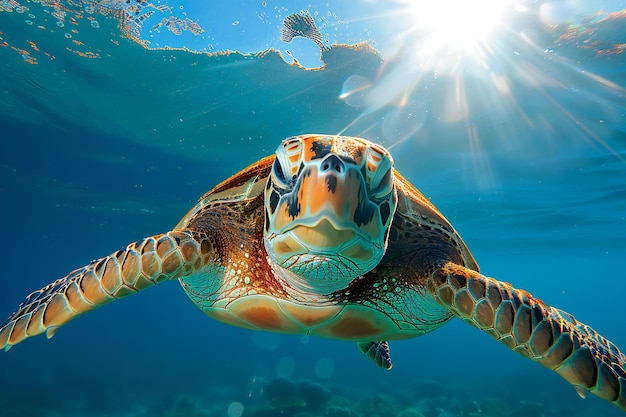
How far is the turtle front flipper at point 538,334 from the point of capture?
1911mm

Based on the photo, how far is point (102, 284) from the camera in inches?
93.3

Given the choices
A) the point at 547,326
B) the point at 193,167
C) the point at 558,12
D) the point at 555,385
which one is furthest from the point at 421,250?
the point at 555,385

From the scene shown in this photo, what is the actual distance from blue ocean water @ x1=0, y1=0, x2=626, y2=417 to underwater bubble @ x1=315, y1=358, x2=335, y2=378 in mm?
1320

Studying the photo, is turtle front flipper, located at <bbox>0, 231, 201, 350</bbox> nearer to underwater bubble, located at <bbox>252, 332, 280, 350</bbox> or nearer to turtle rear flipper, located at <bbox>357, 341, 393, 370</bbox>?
turtle rear flipper, located at <bbox>357, 341, 393, 370</bbox>

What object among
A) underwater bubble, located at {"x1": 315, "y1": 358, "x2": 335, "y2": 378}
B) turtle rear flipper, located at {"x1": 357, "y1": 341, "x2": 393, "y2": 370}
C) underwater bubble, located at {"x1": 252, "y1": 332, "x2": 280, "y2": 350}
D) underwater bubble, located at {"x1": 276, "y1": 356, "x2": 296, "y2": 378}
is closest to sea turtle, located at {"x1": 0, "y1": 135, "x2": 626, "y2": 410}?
turtle rear flipper, located at {"x1": 357, "y1": 341, "x2": 393, "y2": 370}

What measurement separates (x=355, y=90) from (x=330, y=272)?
9.14 m

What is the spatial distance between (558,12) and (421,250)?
24.0 feet

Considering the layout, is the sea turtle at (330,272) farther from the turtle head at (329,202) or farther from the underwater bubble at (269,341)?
the underwater bubble at (269,341)

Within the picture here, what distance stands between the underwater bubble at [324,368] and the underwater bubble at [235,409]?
10.1 meters

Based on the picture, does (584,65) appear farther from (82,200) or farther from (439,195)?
(82,200)

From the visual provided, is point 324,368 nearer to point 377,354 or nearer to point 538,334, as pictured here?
point 377,354

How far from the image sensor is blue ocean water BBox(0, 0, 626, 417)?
8.20 m

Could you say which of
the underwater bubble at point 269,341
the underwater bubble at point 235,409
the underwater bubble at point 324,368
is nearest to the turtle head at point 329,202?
the underwater bubble at point 235,409

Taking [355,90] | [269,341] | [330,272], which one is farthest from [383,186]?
[269,341]
